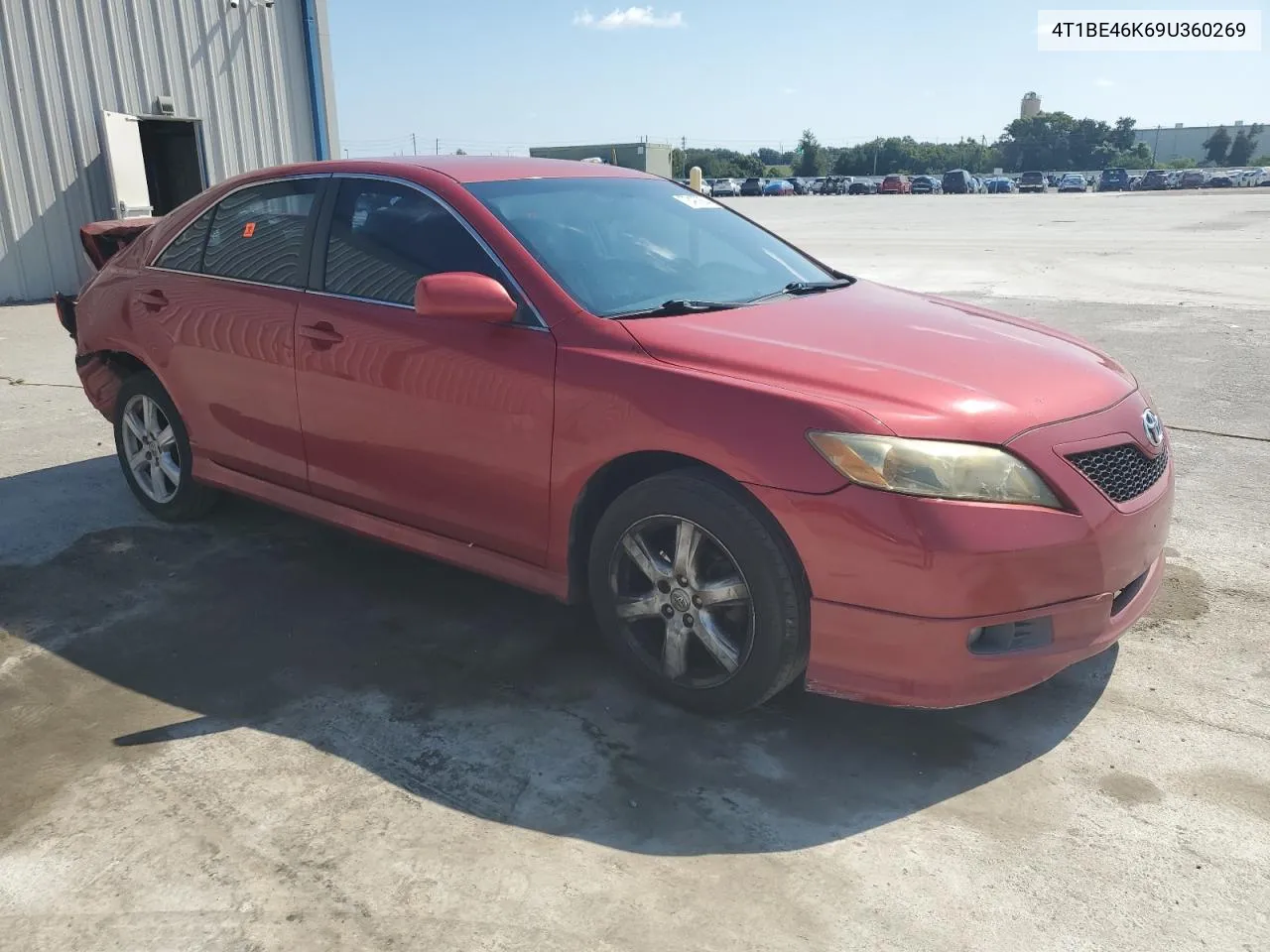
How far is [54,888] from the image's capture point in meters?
2.40

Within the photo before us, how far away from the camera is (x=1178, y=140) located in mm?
131500

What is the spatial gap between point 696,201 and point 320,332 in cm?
165

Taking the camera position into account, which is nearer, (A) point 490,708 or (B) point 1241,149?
(A) point 490,708

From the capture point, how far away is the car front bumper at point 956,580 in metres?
2.60

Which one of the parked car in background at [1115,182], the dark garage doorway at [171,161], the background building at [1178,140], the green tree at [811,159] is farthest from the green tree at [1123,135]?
the dark garage doorway at [171,161]

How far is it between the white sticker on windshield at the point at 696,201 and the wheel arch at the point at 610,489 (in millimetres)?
1532

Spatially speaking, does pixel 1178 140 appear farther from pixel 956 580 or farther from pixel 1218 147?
pixel 956 580

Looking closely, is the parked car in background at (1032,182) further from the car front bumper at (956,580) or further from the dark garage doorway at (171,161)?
the car front bumper at (956,580)

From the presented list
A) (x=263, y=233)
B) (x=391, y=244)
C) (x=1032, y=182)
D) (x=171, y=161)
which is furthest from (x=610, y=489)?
(x=1032, y=182)

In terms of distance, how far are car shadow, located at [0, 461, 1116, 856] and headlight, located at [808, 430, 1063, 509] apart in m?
0.82

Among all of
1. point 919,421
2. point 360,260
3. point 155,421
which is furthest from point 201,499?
point 919,421

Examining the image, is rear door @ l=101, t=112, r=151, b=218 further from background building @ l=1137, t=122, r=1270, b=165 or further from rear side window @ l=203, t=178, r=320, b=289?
background building @ l=1137, t=122, r=1270, b=165

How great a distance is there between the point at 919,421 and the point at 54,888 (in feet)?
7.92

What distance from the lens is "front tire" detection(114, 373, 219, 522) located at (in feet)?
15.3
